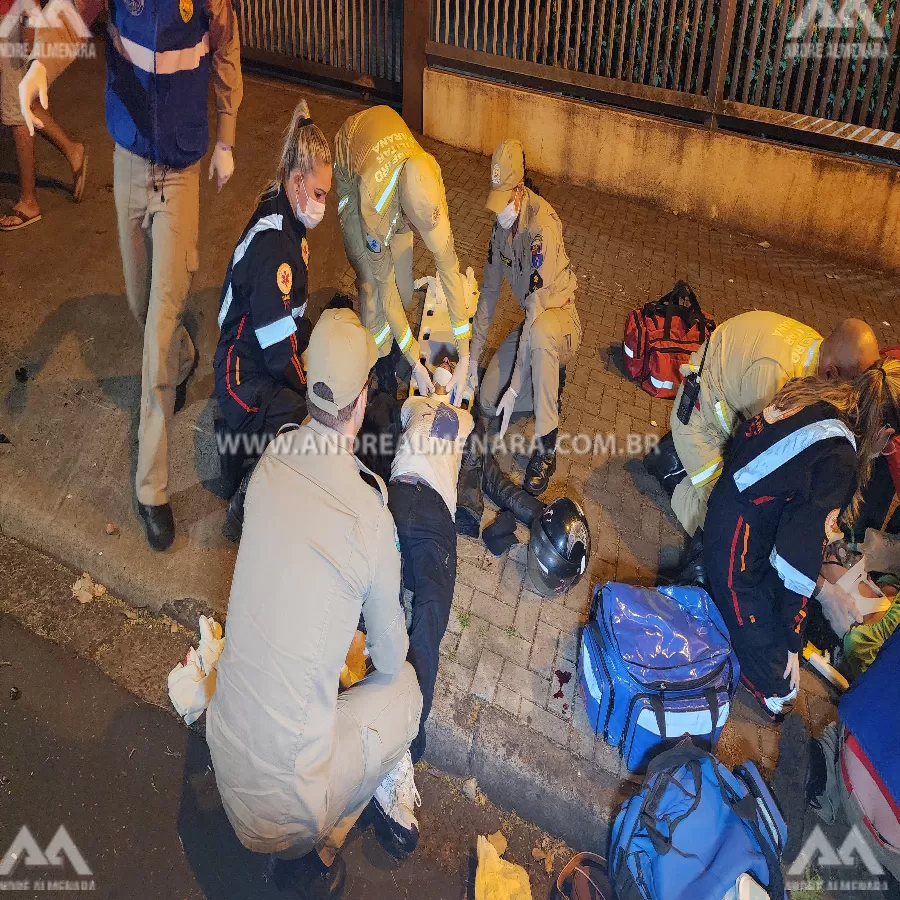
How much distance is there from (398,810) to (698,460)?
7.48 ft

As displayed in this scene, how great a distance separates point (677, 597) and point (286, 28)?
7.87 m

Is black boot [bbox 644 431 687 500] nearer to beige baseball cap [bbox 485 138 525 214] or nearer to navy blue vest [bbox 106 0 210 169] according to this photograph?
beige baseball cap [bbox 485 138 525 214]

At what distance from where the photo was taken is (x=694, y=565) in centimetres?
381

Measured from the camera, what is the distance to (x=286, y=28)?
8.49 meters

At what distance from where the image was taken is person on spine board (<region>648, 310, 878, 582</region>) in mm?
3383

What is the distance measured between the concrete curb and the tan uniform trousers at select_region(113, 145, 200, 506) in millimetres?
642

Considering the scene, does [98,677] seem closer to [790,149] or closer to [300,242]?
[300,242]

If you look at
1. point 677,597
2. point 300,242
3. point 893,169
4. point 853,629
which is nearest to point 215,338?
point 300,242

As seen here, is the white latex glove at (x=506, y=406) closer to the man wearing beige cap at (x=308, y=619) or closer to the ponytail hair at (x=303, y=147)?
the ponytail hair at (x=303, y=147)

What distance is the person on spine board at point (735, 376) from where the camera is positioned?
3.38m

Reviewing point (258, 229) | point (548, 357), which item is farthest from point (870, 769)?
point (258, 229)

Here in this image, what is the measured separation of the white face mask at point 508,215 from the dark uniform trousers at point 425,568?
1.71 meters

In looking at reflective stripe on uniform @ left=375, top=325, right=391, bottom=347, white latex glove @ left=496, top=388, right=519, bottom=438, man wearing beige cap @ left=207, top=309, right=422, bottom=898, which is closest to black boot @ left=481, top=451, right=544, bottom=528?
white latex glove @ left=496, top=388, right=519, bottom=438

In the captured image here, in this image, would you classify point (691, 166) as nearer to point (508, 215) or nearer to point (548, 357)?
point (508, 215)
